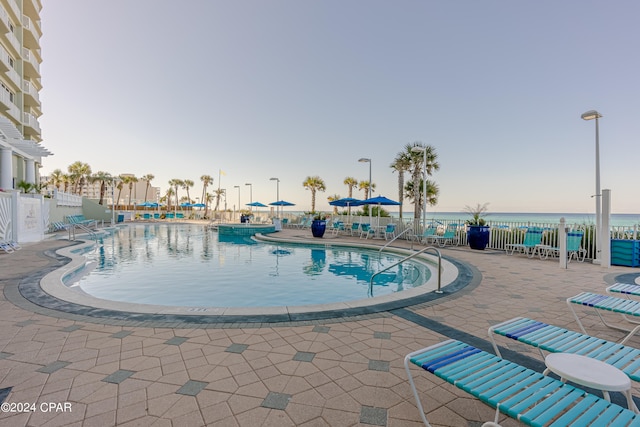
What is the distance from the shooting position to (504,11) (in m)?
11.7

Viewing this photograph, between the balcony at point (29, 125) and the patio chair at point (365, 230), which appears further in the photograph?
the balcony at point (29, 125)

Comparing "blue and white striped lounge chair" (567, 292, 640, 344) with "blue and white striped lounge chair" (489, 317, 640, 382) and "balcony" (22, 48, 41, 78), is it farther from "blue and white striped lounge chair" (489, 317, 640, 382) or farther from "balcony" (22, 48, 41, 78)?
"balcony" (22, 48, 41, 78)

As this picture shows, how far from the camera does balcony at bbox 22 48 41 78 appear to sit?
72.4 ft

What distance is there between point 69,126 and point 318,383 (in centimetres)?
2594

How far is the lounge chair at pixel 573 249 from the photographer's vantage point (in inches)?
319

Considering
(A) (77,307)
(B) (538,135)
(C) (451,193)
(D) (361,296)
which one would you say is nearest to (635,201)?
(B) (538,135)

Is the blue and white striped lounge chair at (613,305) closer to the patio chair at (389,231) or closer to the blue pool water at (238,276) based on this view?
the blue pool water at (238,276)

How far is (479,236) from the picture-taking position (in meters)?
10.3

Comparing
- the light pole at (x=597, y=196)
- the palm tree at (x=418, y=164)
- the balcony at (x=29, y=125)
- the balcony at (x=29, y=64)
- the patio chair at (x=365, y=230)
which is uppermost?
the balcony at (x=29, y=64)

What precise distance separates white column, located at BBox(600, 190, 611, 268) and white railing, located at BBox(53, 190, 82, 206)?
25502mm

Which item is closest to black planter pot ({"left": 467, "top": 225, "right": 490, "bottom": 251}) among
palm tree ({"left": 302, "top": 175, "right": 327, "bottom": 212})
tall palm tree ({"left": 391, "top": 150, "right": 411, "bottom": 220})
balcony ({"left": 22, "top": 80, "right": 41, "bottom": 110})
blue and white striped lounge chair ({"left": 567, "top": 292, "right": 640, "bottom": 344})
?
blue and white striped lounge chair ({"left": 567, "top": 292, "right": 640, "bottom": 344})

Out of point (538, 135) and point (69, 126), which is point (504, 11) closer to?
point (538, 135)

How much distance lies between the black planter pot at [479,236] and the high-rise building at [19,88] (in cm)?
2048

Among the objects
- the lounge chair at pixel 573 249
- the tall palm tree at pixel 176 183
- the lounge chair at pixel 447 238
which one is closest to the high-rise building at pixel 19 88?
the lounge chair at pixel 447 238
